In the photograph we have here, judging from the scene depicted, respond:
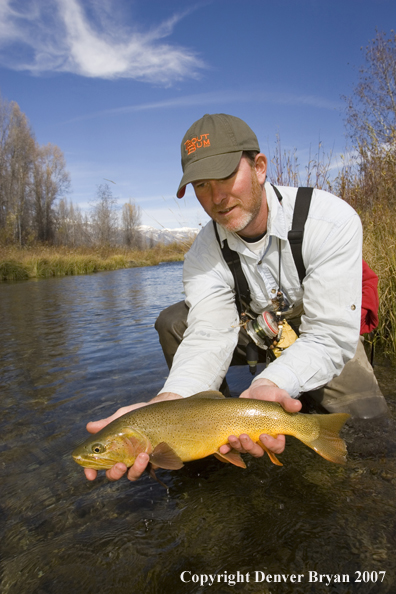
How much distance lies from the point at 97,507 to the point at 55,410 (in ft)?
5.85

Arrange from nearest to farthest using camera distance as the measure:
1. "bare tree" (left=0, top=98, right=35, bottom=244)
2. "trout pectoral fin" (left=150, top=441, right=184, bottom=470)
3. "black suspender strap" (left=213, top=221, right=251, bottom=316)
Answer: "trout pectoral fin" (left=150, top=441, right=184, bottom=470) < "black suspender strap" (left=213, top=221, right=251, bottom=316) < "bare tree" (left=0, top=98, right=35, bottom=244)

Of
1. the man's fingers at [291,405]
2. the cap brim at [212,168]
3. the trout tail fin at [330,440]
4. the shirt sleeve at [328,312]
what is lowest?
the trout tail fin at [330,440]

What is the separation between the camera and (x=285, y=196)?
307 cm

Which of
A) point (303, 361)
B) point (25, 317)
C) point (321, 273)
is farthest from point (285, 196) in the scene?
point (25, 317)

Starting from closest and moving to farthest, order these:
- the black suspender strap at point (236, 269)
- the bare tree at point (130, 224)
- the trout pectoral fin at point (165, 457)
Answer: the trout pectoral fin at point (165, 457) → the black suspender strap at point (236, 269) → the bare tree at point (130, 224)

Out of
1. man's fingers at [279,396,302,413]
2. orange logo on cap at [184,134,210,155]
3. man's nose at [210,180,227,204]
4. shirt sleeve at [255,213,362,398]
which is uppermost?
orange logo on cap at [184,134,210,155]

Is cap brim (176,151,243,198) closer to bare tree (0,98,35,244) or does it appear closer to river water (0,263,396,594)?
river water (0,263,396,594)

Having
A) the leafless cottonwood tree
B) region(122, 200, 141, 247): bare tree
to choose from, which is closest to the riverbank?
the leafless cottonwood tree

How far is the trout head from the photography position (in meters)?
2.07

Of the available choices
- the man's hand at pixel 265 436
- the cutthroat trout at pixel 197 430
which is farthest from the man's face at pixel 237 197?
the cutthroat trout at pixel 197 430

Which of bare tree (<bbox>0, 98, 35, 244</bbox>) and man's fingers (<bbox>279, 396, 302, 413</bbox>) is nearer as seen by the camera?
man's fingers (<bbox>279, 396, 302, 413</bbox>)

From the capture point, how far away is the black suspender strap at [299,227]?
2883 mm

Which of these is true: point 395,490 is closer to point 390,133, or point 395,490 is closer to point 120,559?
point 120,559

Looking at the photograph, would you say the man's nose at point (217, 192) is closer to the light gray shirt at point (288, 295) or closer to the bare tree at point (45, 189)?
the light gray shirt at point (288, 295)
